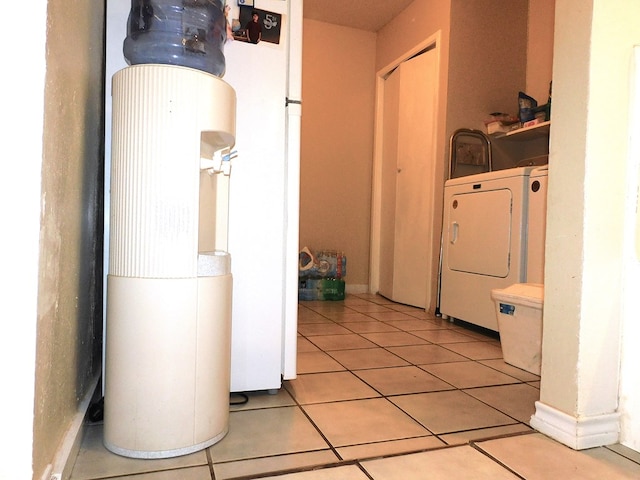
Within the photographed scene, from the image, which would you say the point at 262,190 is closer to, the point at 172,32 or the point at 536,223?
the point at 172,32

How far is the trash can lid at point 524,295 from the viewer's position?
1.79 meters

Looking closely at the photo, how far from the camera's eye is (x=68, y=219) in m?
0.95

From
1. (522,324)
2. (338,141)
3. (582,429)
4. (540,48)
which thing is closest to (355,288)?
(338,141)

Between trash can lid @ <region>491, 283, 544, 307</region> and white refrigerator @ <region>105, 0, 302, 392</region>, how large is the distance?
3.29 feet

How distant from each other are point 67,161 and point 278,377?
0.90 metres

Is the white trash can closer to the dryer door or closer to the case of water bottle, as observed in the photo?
the dryer door

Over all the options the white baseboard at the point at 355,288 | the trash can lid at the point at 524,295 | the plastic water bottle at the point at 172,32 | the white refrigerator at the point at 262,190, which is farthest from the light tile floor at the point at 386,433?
the white baseboard at the point at 355,288

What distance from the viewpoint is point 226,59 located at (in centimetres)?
137

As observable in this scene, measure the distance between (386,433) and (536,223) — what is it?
55.3 inches

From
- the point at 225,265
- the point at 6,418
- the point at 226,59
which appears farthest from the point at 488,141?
the point at 6,418

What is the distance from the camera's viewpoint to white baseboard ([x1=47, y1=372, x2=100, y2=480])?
0.83 metres

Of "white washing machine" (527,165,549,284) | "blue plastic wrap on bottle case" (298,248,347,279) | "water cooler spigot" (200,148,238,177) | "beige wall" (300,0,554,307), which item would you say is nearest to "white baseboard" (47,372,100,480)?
"water cooler spigot" (200,148,238,177)

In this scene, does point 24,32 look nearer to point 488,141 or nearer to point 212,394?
point 212,394

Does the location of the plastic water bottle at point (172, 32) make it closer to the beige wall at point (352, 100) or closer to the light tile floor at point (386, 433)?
the light tile floor at point (386, 433)
